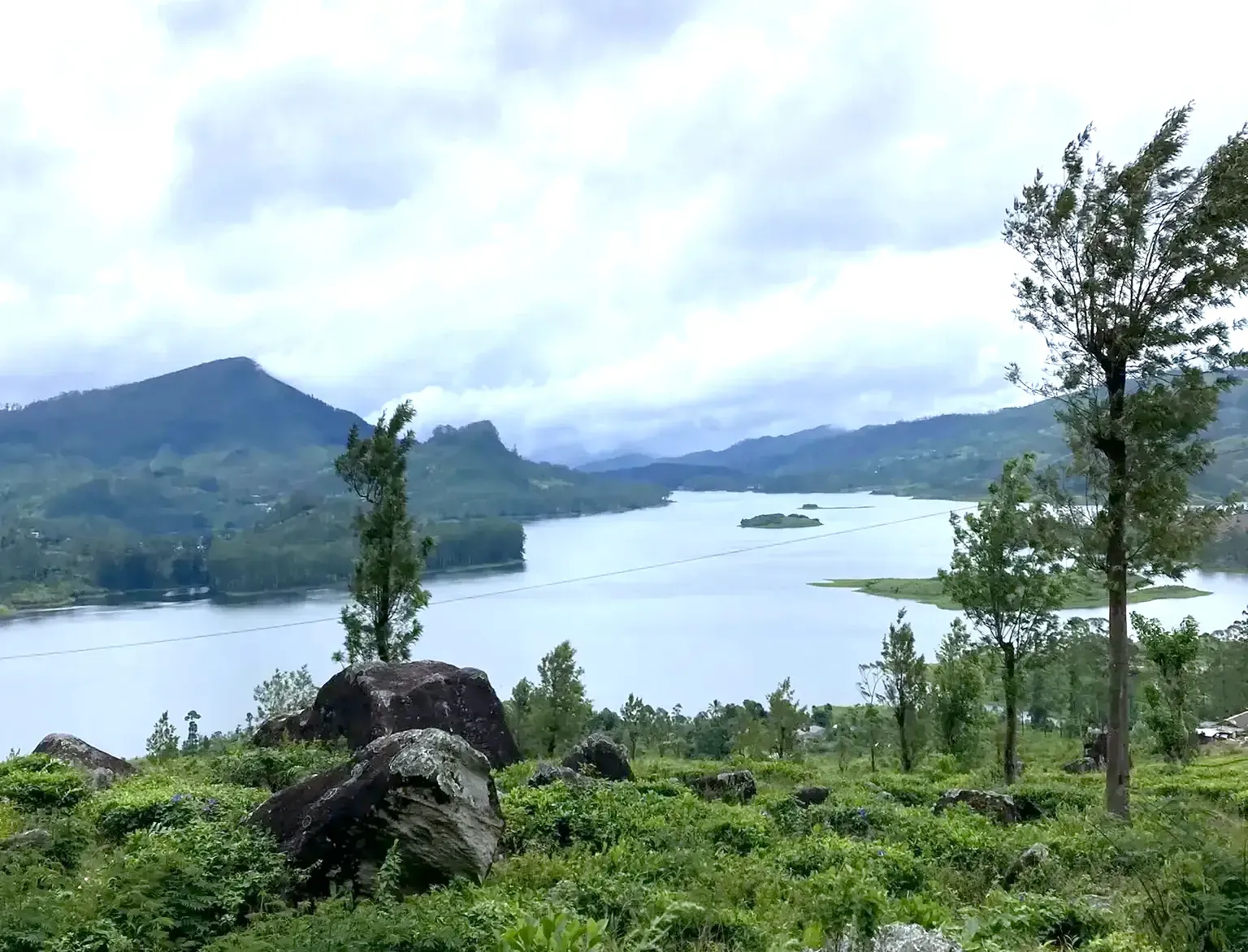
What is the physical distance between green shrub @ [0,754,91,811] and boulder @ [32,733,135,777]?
1.65 meters

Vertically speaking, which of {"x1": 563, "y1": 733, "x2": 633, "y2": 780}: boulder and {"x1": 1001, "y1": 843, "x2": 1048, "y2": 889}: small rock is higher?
{"x1": 1001, "y1": 843, "x2": 1048, "y2": 889}: small rock

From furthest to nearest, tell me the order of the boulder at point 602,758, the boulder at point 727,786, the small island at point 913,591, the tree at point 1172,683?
1. the small island at point 913,591
2. the tree at point 1172,683
3. the boulder at point 602,758
4. the boulder at point 727,786

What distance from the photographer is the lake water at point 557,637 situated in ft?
232

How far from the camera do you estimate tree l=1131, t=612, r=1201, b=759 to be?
25938 mm

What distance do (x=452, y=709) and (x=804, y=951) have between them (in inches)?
A: 423

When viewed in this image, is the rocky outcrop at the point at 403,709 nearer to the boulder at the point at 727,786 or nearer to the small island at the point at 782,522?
the boulder at the point at 727,786

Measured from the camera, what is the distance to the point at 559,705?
36.9 metres

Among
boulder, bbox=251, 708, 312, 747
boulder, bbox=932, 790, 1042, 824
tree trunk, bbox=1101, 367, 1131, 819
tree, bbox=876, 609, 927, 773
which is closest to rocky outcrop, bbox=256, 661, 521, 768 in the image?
boulder, bbox=251, 708, 312, 747

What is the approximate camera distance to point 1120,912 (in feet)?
20.5

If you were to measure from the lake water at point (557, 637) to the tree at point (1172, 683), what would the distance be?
37330 millimetres

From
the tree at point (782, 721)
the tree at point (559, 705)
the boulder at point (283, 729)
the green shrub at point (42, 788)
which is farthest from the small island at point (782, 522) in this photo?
the green shrub at point (42, 788)

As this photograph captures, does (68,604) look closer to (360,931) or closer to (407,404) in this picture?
(407,404)

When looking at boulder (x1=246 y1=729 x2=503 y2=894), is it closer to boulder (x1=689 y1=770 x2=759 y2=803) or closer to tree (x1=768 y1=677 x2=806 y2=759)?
boulder (x1=689 y1=770 x2=759 y2=803)

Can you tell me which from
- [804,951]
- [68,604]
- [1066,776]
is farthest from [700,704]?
[68,604]
